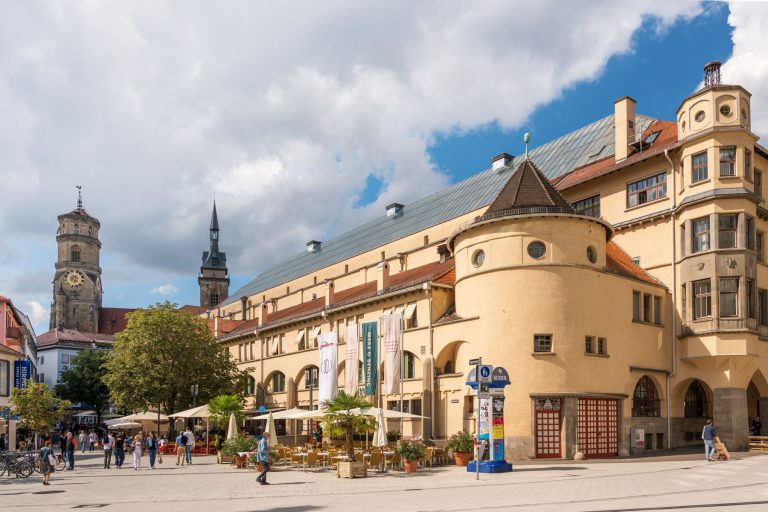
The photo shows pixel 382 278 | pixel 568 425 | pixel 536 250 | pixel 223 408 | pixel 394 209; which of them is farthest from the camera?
pixel 394 209

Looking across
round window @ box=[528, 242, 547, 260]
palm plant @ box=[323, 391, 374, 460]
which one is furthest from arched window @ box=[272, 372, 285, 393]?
palm plant @ box=[323, 391, 374, 460]

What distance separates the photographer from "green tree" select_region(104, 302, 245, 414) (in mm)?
53938

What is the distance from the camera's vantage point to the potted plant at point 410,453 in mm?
31828

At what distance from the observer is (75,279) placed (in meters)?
139

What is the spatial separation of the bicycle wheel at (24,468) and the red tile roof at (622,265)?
28.5 metres

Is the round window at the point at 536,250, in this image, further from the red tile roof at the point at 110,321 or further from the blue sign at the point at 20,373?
the red tile roof at the point at 110,321

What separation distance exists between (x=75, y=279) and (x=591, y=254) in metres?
120

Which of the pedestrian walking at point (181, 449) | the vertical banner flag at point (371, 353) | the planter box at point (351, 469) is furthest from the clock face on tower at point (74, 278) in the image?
the planter box at point (351, 469)

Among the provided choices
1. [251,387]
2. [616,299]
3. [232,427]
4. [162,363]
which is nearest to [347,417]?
[232,427]

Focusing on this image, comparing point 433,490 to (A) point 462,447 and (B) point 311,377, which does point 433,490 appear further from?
(B) point 311,377

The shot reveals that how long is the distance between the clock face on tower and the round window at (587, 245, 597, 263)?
4694 inches

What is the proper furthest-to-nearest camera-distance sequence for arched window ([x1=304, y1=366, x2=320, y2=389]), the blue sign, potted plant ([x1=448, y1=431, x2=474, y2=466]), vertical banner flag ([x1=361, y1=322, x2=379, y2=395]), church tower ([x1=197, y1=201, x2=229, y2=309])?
church tower ([x1=197, y1=201, x2=229, y2=309]) → arched window ([x1=304, y1=366, x2=320, y2=389]) → the blue sign → vertical banner flag ([x1=361, y1=322, x2=379, y2=395]) → potted plant ([x1=448, y1=431, x2=474, y2=466])

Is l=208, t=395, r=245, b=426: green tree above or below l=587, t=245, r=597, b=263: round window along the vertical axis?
below

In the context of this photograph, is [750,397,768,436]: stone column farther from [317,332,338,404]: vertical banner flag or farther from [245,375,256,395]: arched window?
[245,375,256,395]: arched window
